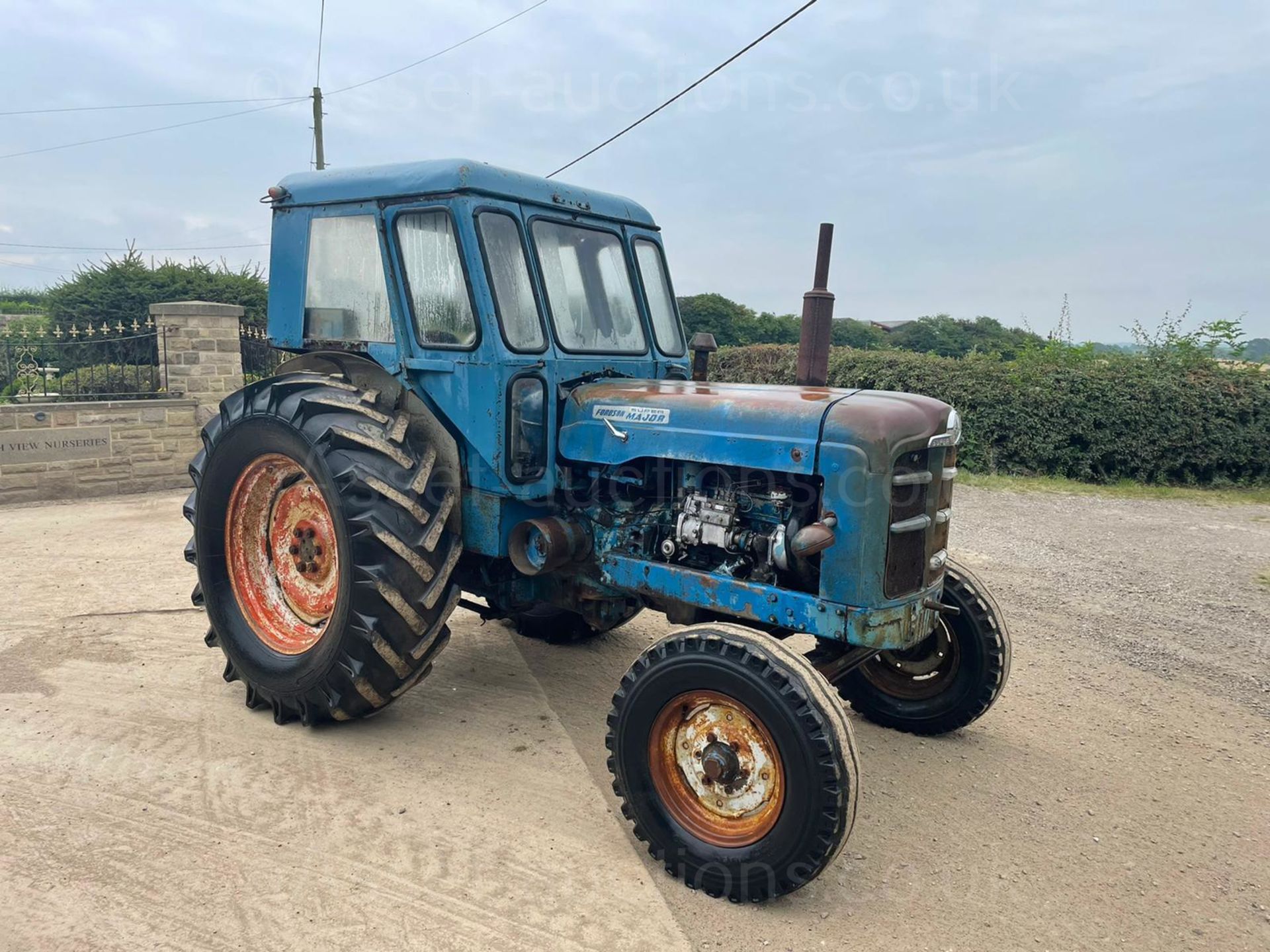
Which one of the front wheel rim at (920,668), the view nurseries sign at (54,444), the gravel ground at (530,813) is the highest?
the view nurseries sign at (54,444)

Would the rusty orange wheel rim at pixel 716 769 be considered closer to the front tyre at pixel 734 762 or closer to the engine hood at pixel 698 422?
the front tyre at pixel 734 762

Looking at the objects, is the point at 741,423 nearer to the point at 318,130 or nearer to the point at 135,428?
the point at 135,428

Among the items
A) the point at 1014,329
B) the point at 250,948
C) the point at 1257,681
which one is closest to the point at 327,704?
the point at 250,948

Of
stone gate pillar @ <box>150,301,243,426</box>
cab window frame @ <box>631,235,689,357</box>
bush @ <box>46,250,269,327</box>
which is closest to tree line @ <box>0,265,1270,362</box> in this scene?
bush @ <box>46,250,269,327</box>

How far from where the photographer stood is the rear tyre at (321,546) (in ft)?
12.4

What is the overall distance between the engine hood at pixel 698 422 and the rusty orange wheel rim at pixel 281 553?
4.48 feet

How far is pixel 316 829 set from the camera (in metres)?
3.36

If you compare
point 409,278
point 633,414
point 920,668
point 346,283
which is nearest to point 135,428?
point 346,283

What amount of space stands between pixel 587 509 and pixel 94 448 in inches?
307

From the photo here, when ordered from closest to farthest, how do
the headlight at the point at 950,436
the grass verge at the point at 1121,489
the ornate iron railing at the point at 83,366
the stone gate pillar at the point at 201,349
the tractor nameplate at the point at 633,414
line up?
the headlight at the point at 950,436 < the tractor nameplate at the point at 633,414 < the ornate iron railing at the point at 83,366 < the stone gate pillar at the point at 201,349 < the grass verge at the point at 1121,489

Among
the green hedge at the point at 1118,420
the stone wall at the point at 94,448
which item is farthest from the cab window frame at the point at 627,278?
the green hedge at the point at 1118,420

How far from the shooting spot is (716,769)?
10.3ft

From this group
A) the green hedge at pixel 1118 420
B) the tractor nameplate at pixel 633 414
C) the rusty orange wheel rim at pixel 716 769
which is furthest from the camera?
the green hedge at pixel 1118 420

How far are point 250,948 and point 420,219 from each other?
2.96m
